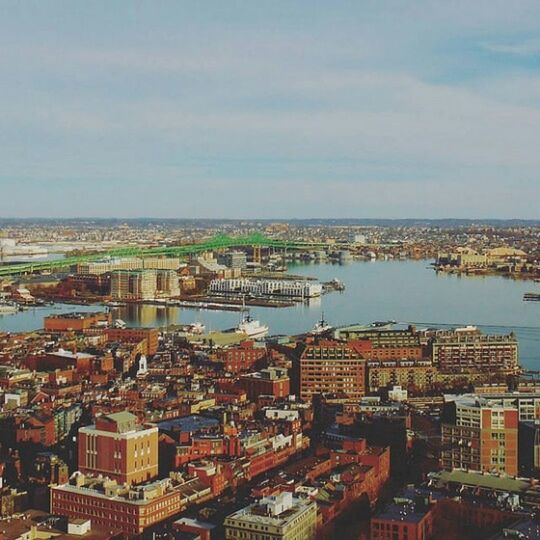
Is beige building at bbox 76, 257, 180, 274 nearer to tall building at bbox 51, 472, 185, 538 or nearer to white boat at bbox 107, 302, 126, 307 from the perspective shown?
white boat at bbox 107, 302, 126, 307

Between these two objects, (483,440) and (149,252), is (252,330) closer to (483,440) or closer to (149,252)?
(483,440)

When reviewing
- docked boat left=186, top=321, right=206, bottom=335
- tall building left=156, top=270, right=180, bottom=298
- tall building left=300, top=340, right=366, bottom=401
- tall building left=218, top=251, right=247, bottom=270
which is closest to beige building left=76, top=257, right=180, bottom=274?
tall building left=218, top=251, right=247, bottom=270

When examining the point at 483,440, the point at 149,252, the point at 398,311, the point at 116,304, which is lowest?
the point at 116,304

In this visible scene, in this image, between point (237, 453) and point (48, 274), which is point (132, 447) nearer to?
point (237, 453)

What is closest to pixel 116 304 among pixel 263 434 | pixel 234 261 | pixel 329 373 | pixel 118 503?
pixel 234 261

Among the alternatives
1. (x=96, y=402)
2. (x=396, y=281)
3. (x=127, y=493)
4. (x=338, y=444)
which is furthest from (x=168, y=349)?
(x=396, y=281)

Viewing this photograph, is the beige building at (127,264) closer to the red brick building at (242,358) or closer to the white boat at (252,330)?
the white boat at (252,330)
